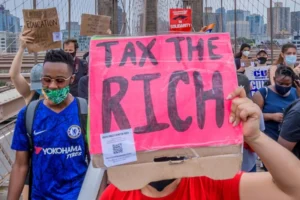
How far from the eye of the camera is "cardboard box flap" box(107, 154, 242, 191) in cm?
171

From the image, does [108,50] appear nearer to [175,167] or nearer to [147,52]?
[147,52]

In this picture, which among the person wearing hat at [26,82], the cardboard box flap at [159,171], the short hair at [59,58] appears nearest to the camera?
the cardboard box flap at [159,171]

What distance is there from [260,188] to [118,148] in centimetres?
51

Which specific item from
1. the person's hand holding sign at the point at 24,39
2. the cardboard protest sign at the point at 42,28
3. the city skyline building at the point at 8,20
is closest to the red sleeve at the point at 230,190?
the person's hand holding sign at the point at 24,39

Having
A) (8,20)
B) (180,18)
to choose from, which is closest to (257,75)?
(180,18)

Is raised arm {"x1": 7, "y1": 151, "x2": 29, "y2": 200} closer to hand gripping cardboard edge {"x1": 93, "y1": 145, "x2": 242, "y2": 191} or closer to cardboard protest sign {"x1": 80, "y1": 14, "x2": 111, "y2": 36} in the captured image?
hand gripping cardboard edge {"x1": 93, "y1": 145, "x2": 242, "y2": 191}

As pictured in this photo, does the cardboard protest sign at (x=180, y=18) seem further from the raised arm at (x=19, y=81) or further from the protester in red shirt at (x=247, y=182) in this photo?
the protester in red shirt at (x=247, y=182)

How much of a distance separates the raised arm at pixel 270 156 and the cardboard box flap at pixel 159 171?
133 mm

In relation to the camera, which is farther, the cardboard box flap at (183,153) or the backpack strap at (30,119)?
the backpack strap at (30,119)

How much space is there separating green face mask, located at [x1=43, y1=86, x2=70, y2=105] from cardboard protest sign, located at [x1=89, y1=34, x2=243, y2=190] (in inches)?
47.3

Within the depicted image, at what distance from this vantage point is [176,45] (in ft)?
6.22

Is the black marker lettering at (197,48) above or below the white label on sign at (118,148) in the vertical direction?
above

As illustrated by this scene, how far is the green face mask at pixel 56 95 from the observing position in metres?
3.02

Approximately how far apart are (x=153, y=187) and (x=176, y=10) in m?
18.2
